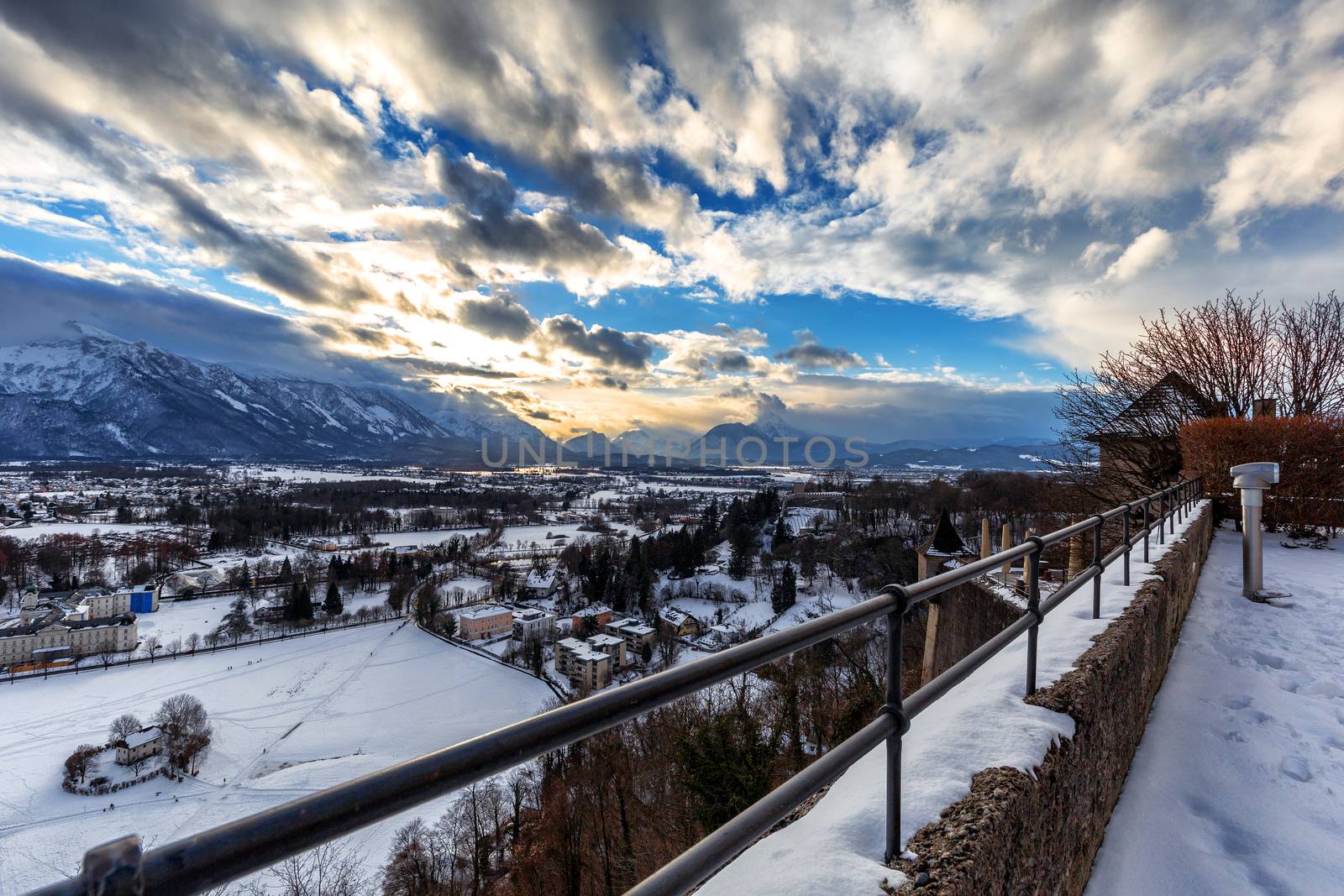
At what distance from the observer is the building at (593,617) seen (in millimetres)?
42688

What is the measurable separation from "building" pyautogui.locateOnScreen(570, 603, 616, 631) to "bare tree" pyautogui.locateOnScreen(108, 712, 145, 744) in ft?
80.0

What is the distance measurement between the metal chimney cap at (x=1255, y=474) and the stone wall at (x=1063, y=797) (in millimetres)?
3586

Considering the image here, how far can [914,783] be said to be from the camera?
2078mm

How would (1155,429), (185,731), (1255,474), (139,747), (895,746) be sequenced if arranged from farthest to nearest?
1. (185,731)
2. (139,747)
3. (1155,429)
4. (1255,474)
5. (895,746)

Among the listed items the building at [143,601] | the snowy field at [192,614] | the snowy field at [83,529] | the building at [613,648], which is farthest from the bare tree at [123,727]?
the snowy field at [83,529]

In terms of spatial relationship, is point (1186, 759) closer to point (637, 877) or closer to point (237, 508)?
point (637, 877)

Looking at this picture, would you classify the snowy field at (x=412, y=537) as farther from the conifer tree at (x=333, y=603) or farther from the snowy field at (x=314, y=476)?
the snowy field at (x=314, y=476)

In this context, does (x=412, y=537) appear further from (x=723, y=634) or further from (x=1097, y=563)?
(x=1097, y=563)

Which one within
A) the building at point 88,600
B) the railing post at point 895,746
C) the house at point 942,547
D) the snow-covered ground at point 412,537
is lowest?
the snow-covered ground at point 412,537

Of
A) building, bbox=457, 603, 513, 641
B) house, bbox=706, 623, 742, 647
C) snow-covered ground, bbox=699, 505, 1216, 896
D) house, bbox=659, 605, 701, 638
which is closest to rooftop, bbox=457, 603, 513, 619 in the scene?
building, bbox=457, 603, 513, 641

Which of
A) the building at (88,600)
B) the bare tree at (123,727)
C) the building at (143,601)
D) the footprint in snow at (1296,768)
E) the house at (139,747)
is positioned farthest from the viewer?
the building at (143,601)

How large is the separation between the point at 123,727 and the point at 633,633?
27224mm

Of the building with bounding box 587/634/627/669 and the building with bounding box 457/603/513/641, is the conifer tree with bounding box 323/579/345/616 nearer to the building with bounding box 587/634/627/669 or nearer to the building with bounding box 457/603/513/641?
the building with bounding box 457/603/513/641

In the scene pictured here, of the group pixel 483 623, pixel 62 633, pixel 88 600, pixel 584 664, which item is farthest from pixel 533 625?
pixel 88 600
